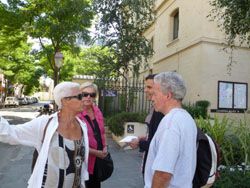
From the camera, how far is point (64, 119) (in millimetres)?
3441

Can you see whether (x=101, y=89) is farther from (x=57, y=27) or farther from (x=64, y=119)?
(x=64, y=119)

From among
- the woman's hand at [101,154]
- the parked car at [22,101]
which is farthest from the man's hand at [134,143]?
the parked car at [22,101]

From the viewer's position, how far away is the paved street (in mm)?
8172

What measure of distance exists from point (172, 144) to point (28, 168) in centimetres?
788

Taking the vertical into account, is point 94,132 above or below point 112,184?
above

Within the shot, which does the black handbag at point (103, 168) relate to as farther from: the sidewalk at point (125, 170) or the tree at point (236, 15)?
the tree at point (236, 15)

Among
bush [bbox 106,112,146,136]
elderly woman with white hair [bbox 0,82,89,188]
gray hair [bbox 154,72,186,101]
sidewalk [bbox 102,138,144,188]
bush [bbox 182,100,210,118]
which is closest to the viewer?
gray hair [bbox 154,72,186,101]

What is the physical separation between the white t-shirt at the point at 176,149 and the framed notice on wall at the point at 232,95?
15.5 meters

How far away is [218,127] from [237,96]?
36.4ft

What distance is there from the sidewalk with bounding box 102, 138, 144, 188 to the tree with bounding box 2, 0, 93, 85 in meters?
11.9

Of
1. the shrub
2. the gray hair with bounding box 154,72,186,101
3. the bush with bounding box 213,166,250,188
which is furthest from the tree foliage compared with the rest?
the gray hair with bounding box 154,72,186,101

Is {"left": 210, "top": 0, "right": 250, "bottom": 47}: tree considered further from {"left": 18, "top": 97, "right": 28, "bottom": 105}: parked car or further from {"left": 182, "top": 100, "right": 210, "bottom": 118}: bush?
{"left": 18, "top": 97, "right": 28, "bottom": 105}: parked car

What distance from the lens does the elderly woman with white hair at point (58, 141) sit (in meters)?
3.16

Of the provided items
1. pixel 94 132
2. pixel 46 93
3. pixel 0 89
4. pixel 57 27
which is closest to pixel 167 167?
pixel 94 132
